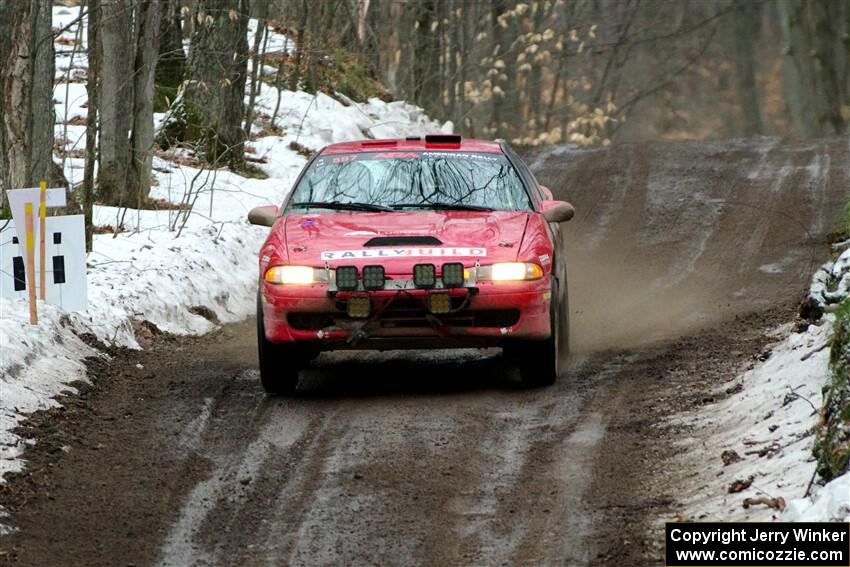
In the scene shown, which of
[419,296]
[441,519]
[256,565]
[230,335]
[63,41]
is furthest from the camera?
[63,41]

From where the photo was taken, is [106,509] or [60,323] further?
[60,323]

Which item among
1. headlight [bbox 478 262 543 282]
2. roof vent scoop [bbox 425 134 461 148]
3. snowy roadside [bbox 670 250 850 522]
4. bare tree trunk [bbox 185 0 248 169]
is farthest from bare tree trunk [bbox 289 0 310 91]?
snowy roadside [bbox 670 250 850 522]

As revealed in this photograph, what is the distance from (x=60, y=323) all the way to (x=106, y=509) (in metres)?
3.86

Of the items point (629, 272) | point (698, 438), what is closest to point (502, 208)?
point (698, 438)

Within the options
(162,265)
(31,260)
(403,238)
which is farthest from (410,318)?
(162,265)

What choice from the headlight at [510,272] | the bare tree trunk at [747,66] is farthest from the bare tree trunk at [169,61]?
the bare tree trunk at [747,66]

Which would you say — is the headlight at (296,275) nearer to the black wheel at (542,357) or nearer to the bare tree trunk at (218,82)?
the black wheel at (542,357)

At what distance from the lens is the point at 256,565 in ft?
19.4

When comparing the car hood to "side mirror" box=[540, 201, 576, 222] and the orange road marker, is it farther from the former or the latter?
the orange road marker

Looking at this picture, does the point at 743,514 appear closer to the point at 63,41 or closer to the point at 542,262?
the point at 542,262

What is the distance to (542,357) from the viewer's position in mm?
9109

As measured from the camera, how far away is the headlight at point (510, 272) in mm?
8711

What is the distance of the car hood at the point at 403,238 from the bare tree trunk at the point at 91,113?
158 inches

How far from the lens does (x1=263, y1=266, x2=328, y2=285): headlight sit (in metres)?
8.74
